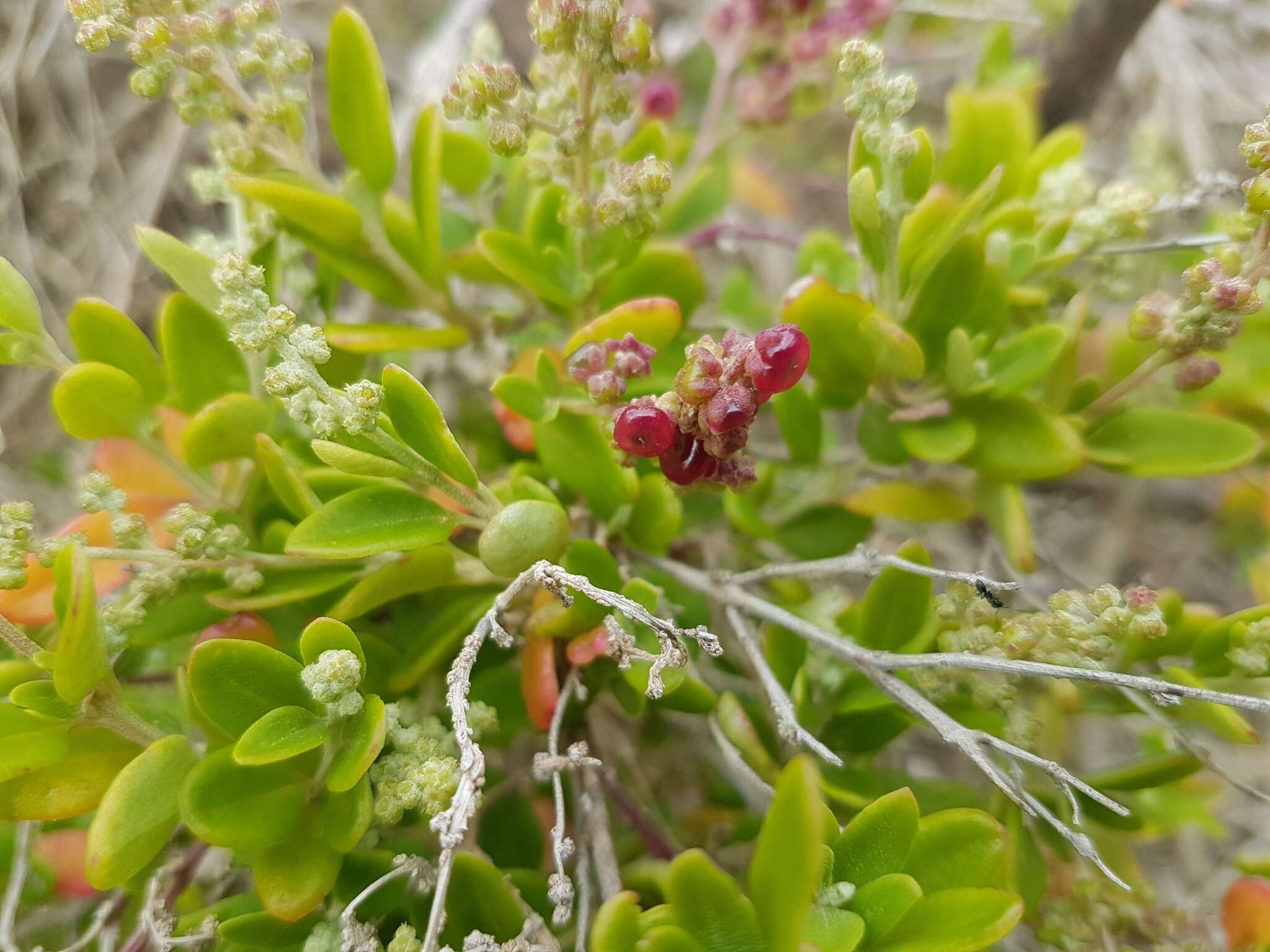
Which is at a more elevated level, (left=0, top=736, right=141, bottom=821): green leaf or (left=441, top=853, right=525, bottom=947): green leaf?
(left=0, top=736, right=141, bottom=821): green leaf

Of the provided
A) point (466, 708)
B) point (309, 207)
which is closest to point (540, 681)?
point (466, 708)

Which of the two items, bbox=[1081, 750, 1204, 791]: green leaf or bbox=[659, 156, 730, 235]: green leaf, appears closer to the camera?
bbox=[1081, 750, 1204, 791]: green leaf

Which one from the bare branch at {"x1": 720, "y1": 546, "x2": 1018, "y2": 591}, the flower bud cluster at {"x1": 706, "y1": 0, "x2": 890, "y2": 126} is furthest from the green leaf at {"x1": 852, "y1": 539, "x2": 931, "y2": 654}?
the flower bud cluster at {"x1": 706, "y1": 0, "x2": 890, "y2": 126}

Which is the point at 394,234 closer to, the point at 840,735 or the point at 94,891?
the point at 840,735

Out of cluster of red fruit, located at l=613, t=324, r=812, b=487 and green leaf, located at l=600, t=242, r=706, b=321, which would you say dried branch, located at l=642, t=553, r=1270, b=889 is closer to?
cluster of red fruit, located at l=613, t=324, r=812, b=487

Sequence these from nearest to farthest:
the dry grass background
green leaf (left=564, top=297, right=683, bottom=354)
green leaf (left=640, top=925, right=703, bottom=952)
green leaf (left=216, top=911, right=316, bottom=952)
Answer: green leaf (left=640, top=925, right=703, bottom=952) → green leaf (left=216, top=911, right=316, bottom=952) → green leaf (left=564, top=297, right=683, bottom=354) → the dry grass background

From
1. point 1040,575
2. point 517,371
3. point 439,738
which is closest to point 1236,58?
point 1040,575

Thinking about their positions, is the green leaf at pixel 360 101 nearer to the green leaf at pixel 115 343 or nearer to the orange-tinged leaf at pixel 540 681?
the green leaf at pixel 115 343
